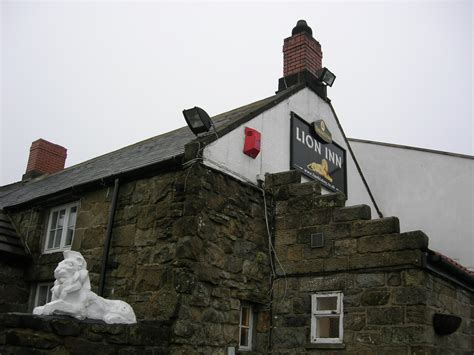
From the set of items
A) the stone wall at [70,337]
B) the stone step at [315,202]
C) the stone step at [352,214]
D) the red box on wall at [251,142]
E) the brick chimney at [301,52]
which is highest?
the brick chimney at [301,52]

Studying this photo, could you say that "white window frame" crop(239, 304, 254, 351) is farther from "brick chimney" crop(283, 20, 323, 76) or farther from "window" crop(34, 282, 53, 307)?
"brick chimney" crop(283, 20, 323, 76)

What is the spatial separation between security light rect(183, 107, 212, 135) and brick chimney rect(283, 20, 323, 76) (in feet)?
13.9

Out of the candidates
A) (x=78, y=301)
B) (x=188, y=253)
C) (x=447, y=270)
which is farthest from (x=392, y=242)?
(x=78, y=301)

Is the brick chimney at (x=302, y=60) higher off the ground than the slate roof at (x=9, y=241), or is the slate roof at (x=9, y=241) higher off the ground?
the brick chimney at (x=302, y=60)

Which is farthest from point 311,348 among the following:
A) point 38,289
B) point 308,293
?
point 38,289

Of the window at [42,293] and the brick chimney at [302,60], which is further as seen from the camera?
the brick chimney at [302,60]

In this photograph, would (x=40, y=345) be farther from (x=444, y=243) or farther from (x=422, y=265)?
(x=444, y=243)

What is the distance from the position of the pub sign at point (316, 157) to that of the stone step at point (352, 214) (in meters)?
2.12

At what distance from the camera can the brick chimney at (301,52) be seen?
12172mm

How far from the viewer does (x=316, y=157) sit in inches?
443

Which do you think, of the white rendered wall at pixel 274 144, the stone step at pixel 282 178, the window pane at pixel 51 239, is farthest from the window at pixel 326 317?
the window pane at pixel 51 239

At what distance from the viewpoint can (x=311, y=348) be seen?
26.6 feet

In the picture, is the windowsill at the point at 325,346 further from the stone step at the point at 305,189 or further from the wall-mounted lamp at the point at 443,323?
the stone step at the point at 305,189

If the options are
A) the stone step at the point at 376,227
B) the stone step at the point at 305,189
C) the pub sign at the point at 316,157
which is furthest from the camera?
the pub sign at the point at 316,157
